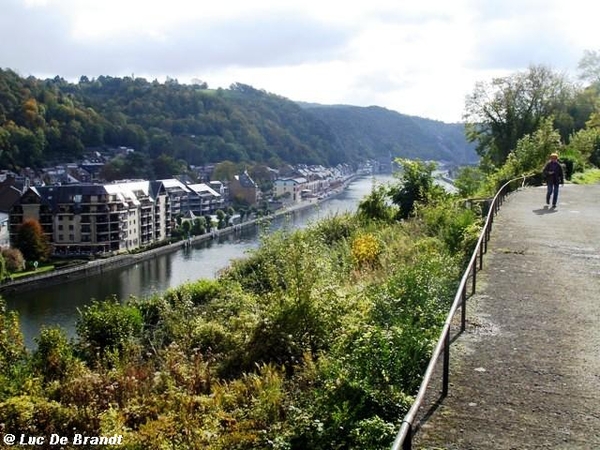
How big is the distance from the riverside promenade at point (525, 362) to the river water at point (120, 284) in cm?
1695

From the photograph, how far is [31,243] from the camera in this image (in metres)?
49.2

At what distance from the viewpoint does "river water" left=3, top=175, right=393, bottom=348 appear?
3192 centimetres

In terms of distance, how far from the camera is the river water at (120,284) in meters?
31.9

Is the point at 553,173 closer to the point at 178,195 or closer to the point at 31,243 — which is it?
the point at 31,243

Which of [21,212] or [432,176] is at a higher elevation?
[432,176]

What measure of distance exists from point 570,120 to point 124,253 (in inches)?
1442

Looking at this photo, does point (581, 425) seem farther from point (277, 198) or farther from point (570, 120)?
point (277, 198)

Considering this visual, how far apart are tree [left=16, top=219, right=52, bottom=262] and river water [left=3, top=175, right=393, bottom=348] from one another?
21.1 ft

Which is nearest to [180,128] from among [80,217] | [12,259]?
[80,217]

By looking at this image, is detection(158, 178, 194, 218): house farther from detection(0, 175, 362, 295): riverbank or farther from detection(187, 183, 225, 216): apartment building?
detection(0, 175, 362, 295): riverbank

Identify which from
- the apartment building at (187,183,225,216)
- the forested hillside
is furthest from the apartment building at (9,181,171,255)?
the forested hillside

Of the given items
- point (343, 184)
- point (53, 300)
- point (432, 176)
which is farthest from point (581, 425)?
point (343, 184)

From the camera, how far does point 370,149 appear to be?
588 feet

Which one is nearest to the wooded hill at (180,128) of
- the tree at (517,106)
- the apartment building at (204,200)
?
the apartment building at (204,200)
